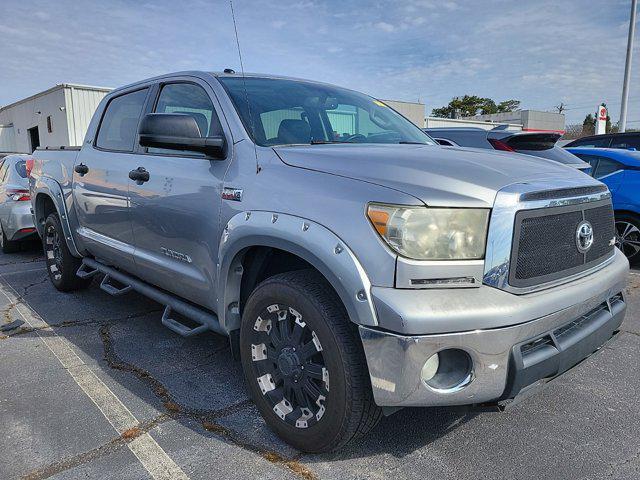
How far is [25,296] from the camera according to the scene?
5434 mm

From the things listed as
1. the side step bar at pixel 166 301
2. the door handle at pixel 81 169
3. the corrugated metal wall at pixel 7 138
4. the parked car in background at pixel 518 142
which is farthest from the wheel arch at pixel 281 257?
the corrugated metal wall at pixel 7 138

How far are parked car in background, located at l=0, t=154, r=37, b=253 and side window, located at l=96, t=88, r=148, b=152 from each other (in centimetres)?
334

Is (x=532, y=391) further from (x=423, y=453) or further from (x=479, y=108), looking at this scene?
(x=479, y=108)

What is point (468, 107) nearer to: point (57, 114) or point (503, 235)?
point (57, 114)

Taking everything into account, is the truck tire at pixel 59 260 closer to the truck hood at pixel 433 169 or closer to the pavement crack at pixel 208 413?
the pavement crack at pixel 208 413

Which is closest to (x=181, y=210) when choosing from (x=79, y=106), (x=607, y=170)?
(x=607, y=170)

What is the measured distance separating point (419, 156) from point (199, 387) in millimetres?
1978

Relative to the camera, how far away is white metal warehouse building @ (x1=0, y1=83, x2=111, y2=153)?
2247cm

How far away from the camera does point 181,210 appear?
3.07m

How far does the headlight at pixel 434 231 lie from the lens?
2.00 meters

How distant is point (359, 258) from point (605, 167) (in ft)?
19.5

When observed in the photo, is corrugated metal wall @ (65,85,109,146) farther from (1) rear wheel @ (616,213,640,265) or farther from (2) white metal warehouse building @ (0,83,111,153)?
(1) rear wheel @ (616,213,640,265)

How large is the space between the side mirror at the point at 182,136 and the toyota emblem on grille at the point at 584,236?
1.84m

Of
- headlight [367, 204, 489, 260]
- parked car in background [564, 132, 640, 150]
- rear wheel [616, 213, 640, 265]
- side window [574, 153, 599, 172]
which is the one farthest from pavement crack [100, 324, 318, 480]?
parked car in background [564, 132, 640, 150]
